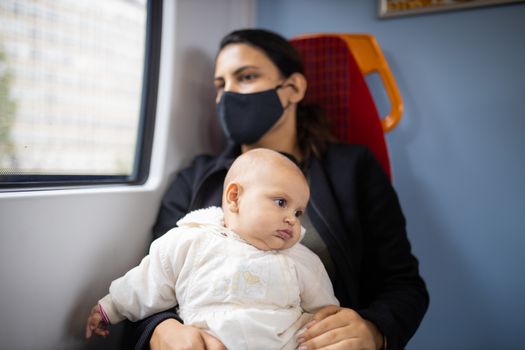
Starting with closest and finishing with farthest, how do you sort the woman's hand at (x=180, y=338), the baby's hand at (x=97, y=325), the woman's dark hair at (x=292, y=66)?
the woman's hand at (x=180, y=338) < the baby's hand at (x=97, y=325) < the woman's dark hair at (x=292, y=66)

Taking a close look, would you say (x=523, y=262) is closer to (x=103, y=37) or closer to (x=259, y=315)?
(x=259, y=315)

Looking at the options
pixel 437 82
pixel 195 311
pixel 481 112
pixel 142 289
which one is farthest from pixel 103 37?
pixel 481 112

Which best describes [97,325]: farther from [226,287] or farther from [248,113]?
[248,113]

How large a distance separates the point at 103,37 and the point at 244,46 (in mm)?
538

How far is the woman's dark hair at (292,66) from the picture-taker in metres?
1.50

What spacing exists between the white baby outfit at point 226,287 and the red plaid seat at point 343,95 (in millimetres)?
735

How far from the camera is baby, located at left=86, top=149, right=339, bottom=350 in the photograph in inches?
36.6

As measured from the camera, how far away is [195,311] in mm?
977

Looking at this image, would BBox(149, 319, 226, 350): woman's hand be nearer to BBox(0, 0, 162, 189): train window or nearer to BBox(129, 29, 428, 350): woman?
BBox(129, 29, 428, 350): woman

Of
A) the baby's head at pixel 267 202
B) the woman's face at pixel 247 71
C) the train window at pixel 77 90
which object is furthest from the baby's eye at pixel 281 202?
the train window at pixel 77 90

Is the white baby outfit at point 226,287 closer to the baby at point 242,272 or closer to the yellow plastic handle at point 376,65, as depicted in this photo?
the baby at point 242,272

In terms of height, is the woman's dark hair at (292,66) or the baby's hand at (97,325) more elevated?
the woman's dark hair at (292,66)

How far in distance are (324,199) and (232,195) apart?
394 mm

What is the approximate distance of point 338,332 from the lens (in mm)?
982
